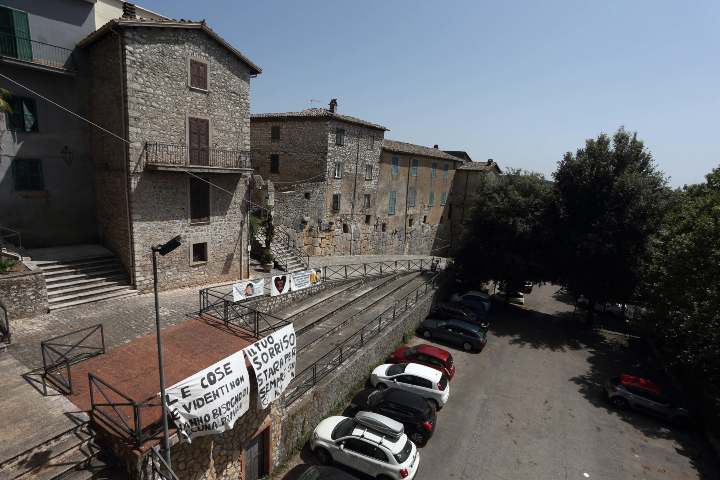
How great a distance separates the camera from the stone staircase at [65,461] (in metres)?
6.71

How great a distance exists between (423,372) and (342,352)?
346 cm

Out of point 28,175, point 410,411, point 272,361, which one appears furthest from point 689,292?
point 28,175

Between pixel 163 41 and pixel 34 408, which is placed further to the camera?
pixel 163 41

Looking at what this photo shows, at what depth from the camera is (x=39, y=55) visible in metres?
14.9

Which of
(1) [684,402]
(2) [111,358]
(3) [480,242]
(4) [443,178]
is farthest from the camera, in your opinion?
(4) [443,178]

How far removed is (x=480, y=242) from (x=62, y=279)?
2269 cm

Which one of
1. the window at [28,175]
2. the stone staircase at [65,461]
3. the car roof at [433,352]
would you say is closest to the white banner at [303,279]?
the car roof at [433,352]

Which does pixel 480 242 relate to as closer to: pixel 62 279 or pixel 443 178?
pixel 443 178

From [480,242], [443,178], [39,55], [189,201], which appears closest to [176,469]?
[189,201]

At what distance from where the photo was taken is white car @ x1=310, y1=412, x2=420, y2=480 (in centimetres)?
1129

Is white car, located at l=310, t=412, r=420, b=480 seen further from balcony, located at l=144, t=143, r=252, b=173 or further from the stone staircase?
balcony, located at l=144, t=143, r=252, b=173

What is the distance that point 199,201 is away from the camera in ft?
56.2

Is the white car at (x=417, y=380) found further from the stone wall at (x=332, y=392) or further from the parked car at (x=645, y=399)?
the parked car at (x=645, y=399)

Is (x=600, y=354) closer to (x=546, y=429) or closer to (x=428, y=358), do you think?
(x=546, y=429)
